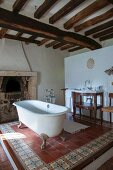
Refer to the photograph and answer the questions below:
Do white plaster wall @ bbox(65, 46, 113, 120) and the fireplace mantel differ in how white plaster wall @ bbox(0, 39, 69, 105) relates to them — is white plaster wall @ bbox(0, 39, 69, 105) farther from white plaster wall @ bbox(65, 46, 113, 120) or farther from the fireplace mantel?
white plaster wall @ bbox(65, 46, 113, 120)

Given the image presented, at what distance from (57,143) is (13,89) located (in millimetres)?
2699

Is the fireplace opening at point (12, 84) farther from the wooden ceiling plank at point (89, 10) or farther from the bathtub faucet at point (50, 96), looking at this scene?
the wooden ceiling plank at point (89, 10)

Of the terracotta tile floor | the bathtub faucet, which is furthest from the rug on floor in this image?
the bathtub faucet

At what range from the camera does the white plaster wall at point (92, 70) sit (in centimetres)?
408

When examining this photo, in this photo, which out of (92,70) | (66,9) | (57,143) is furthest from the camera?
(92,70)

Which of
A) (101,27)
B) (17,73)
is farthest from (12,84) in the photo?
(101,27)

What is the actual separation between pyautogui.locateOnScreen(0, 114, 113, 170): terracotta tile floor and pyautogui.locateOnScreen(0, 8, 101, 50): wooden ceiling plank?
2.36 metres

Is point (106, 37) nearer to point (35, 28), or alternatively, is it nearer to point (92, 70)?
point (92, 70)

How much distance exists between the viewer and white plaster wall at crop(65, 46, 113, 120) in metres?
4.08

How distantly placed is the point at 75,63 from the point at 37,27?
2429mm

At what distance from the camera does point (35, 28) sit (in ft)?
9.89

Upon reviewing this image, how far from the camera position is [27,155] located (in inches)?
88.9

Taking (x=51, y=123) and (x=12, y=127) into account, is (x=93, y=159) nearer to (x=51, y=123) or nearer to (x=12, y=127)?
(x=51, y=123)

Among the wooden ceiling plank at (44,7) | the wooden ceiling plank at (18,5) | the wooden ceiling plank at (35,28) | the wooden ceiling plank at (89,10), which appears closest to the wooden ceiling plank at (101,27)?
the wooden ceiling plank at (35,28)
